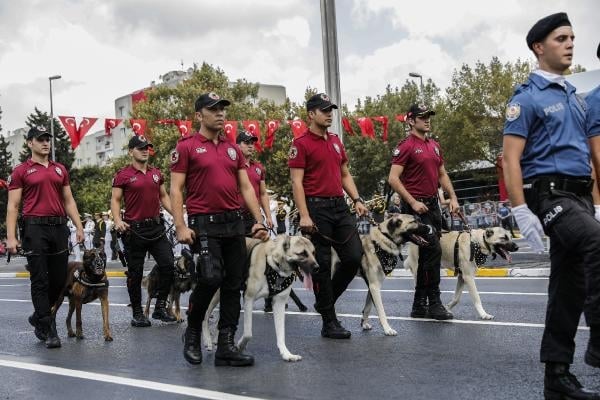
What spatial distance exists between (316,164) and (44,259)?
2901mm

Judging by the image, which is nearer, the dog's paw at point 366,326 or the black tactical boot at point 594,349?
the black tactical boot at point 594,349

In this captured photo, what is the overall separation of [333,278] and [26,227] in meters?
3.13

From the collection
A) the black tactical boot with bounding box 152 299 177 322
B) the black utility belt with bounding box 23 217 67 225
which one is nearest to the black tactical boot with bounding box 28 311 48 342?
the black utility belt with bounding box 23 217 67 225

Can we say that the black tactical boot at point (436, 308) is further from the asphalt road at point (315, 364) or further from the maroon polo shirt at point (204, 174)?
the maroon polo shirt at point (204, 174)

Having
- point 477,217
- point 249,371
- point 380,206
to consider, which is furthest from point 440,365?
point 477,217

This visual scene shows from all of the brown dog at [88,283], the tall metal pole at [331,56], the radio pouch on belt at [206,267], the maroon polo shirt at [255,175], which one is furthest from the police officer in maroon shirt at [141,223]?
the tall metal pole at [331,56]

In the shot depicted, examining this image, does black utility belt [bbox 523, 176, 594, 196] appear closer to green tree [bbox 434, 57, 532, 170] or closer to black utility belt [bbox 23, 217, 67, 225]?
black utility belt [bbox 23, 217, 67, 225]

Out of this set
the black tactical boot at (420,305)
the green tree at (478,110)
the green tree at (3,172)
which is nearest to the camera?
the black tactical boot at (420,305)

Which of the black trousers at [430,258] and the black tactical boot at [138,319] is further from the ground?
the black trousers at [430,258]

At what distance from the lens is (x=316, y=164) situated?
288 inches

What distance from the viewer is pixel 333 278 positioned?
759cm

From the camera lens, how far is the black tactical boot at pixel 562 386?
13.7 feet

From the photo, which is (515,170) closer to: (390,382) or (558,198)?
(558,198)

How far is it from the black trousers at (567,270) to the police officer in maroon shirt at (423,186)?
365cm
